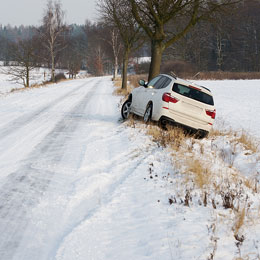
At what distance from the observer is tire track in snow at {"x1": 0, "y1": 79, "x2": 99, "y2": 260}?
3013 millimetres

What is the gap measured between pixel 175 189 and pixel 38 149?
132 inches

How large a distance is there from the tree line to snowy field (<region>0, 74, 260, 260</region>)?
8.09 m

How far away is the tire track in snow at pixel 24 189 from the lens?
119 inches

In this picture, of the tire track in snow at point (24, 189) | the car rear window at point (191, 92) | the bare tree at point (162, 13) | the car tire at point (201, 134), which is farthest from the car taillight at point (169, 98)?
the bare tree at point (162, 13)

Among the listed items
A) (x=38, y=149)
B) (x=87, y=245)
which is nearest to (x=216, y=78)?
(x=38, y=149)

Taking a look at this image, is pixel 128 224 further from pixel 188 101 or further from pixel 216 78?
pixel 216 78

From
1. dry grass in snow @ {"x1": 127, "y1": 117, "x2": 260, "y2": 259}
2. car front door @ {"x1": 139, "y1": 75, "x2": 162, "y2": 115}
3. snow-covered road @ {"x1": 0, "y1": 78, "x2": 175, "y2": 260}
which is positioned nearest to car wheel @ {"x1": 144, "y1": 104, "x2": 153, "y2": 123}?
car front door @ {"x1": 139, "y1": 75, "x2": 162, "y2": 115}

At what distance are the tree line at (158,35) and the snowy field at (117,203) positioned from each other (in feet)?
26.6

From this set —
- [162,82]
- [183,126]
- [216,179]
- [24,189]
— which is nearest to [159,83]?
[162,82]

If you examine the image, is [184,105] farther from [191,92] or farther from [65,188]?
[65,188]

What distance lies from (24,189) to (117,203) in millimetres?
1466

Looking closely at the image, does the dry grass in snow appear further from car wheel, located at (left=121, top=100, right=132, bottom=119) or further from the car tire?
car wheel, located at (left=121, top=100, right=132, bottom=119)

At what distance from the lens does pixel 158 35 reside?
1290 cm

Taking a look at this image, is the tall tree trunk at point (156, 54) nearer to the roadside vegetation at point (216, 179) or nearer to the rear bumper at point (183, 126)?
the roadside vegetation at point (216, 179)
